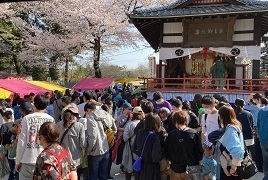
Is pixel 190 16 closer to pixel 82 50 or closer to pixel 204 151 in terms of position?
pixel 204 151

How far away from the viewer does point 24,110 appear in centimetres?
432

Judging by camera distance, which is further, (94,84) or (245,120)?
(94,84)

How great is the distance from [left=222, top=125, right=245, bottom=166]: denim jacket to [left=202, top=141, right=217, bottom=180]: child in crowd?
0.53m

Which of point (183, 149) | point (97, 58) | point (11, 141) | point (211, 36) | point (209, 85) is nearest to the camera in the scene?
point (183, 149)

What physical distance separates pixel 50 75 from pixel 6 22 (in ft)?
21.5

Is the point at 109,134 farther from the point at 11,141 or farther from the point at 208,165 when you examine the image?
the point at 208,165

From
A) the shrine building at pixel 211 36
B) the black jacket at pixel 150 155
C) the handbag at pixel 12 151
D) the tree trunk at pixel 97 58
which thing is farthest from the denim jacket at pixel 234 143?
the tree trunk at pixel 97 58

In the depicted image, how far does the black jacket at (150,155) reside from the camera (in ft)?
13.0

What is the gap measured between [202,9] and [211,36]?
1.24 meters

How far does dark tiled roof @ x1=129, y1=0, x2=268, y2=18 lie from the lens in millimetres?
11555

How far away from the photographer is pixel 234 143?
3324 millimetres

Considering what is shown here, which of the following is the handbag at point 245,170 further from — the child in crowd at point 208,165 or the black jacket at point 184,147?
the black jacket at point 184,147

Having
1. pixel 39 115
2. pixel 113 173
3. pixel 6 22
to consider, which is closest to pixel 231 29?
pixel 113 173

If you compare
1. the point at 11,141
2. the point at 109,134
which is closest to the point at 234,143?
the point at 109,134
